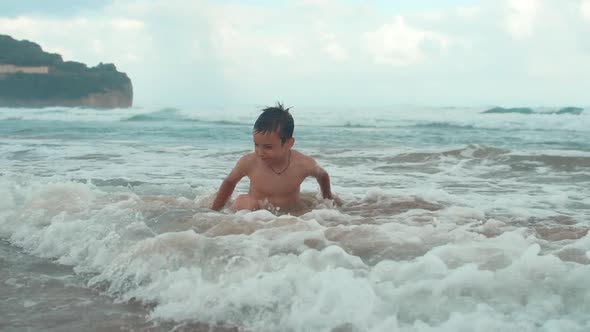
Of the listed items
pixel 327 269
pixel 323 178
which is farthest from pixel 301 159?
pixel 327 269

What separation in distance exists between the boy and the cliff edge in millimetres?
58012

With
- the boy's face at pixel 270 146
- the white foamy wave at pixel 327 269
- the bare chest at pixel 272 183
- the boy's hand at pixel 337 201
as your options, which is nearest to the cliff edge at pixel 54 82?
the boy's hand at pixel 337 201

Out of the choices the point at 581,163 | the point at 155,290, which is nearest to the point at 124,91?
the point at 581,163

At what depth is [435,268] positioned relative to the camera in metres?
2.67

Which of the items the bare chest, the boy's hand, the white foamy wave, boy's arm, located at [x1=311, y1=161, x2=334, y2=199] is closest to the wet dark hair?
the bare chest

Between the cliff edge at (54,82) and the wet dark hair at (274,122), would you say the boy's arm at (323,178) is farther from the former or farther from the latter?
the cliff edge at (54,82)

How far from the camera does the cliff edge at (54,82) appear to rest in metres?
58.2

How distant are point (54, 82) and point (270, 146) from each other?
6011 centimetres

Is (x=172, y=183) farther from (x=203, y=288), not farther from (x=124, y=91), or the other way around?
(x=124, y=91)

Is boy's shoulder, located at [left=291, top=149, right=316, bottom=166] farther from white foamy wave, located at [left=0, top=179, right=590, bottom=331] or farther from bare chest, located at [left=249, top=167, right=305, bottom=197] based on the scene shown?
white foamy wave, located at [left=0, top=179, right=590, bottom=331]

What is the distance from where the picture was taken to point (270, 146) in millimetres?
4480

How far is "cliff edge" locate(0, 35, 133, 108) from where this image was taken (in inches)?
2293

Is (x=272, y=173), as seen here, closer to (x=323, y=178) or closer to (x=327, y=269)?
(x=323, y=178)

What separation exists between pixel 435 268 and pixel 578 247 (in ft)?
2.95
